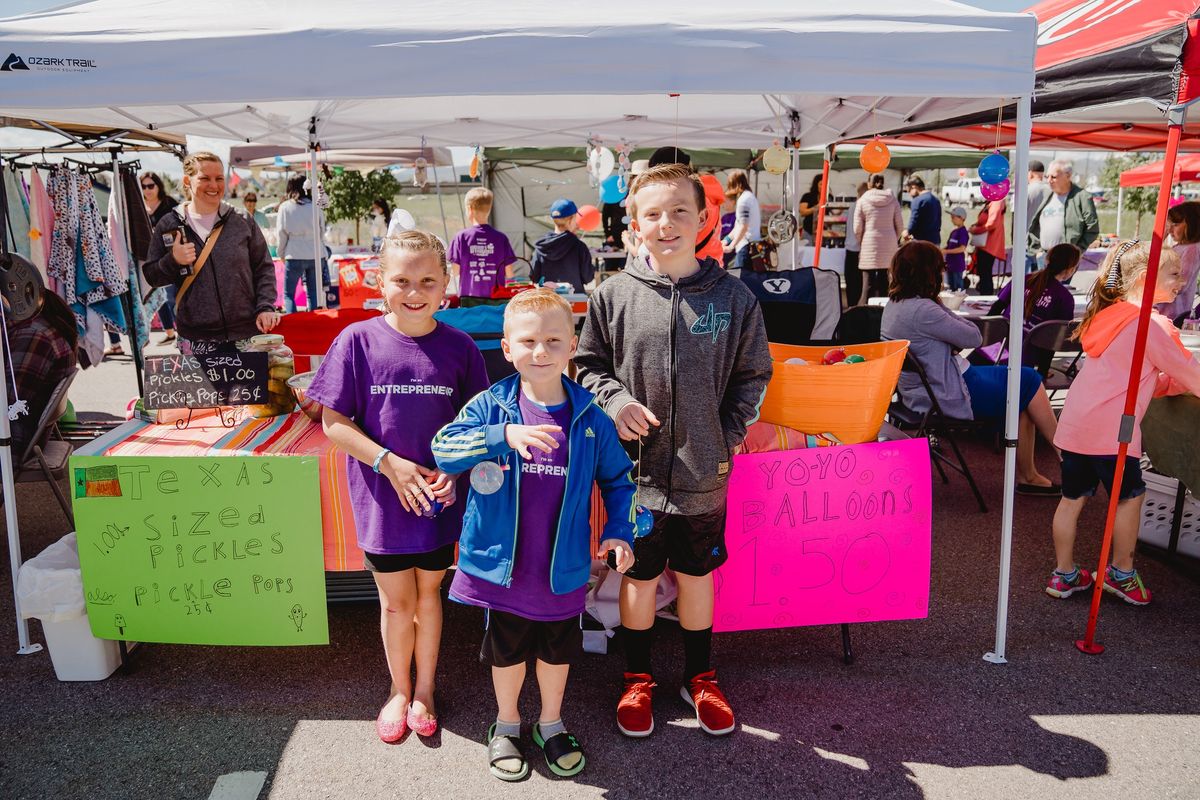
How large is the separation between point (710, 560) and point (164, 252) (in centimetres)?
301

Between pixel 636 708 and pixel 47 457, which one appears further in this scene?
pixel 47 457

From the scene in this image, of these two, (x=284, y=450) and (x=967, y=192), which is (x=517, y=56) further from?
(x=967, y=192)

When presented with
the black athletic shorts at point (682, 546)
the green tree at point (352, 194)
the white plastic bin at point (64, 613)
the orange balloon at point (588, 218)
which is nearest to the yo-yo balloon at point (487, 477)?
the black athletic shorts at point (682, 546)

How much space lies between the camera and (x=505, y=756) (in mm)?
2451

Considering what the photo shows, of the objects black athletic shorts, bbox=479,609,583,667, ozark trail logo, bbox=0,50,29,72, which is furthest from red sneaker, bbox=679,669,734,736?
ozark trail logo, bbox=0,50,29,72

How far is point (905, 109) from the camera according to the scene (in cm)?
423

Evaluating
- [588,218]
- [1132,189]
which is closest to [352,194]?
[588,218]

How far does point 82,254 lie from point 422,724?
553 cm

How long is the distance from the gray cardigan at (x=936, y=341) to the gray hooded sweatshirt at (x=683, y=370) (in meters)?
2.12

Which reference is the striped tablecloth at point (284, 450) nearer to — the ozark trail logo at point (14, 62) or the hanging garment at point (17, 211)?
the ozark trail logo at point (14, 62)

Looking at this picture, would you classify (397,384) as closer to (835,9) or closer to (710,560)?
(710,560)

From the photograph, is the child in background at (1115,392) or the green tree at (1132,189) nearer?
the child in background at (1115,392)

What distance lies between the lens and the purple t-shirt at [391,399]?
2400 millimetres

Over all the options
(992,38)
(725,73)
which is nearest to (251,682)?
(725,73)
